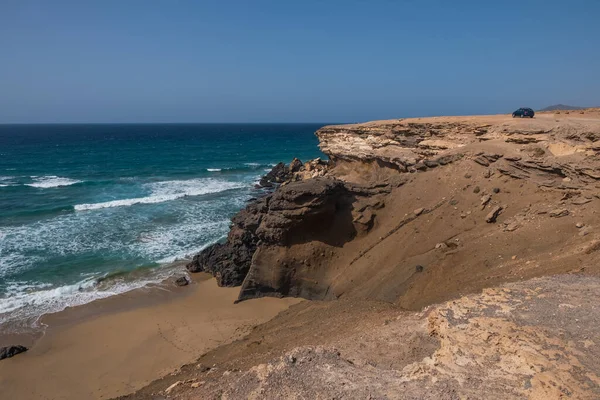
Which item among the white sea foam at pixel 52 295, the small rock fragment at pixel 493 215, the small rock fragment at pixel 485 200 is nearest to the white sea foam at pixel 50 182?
the white sea foam at pixel 52 295

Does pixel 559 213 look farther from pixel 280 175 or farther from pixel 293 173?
pixel 280 175

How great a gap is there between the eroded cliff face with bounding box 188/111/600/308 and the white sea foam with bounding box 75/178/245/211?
17135 mm

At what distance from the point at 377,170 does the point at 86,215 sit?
22.9 metres

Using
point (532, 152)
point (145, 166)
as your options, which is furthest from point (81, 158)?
point (532, 152)

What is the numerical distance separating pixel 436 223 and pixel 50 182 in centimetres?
4346

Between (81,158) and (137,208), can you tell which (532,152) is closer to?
(137,208)

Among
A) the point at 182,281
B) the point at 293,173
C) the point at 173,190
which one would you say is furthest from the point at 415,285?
the point at 293,173

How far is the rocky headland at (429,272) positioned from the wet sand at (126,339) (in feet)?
4.22

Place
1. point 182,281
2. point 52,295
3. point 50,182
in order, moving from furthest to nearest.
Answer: point 50,182, point 182,281, point 52,295

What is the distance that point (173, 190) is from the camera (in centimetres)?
4069

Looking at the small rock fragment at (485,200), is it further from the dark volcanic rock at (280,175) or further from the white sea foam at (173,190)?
the dark volcanic rock at (280,175)

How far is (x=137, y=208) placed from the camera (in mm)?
32969

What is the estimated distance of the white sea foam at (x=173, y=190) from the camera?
1340 inches

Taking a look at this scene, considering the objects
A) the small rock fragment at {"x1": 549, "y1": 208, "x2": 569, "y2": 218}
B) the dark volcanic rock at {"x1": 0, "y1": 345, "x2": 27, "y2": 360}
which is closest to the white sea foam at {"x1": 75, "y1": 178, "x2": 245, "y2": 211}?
the dark volcanic rock at {"x1": 0, "y1": 345, "x2": 27, "y2": 360}
